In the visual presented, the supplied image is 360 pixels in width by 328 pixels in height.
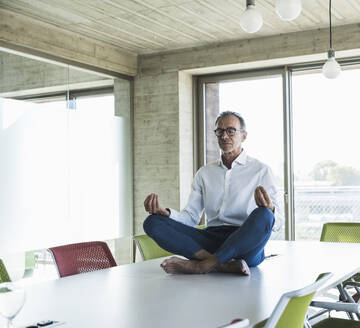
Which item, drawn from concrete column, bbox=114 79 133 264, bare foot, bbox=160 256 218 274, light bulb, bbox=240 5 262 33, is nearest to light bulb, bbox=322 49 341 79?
light bulb, bbox=240 5 262 33

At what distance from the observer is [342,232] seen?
4.92 meters

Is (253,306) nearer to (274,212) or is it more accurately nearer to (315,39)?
(274,212)

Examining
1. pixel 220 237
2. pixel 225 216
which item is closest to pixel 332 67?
pixel 225 216

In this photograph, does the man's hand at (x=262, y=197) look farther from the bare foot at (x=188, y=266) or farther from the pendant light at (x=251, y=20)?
the pendant light at (x=251, y=20)

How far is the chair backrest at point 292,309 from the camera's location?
5.58 ft

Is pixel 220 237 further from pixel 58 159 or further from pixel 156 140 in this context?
pixel 156 140

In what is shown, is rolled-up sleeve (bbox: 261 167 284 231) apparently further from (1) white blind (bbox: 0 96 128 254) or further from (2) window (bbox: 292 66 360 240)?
(2) window (bbox: 292 66 360 240)

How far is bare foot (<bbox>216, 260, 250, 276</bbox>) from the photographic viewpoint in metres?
2.75

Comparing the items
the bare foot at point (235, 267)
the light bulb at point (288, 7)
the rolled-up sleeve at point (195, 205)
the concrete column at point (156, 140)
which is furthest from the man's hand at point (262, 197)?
the concrete column at point (156, 140)

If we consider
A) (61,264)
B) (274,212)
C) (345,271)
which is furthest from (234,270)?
(61,264)

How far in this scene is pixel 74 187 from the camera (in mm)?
6902

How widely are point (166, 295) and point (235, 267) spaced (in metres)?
0.57

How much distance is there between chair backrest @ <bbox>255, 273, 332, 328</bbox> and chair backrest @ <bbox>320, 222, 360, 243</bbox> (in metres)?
2.96

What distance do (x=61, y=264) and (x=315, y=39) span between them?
4719mm
